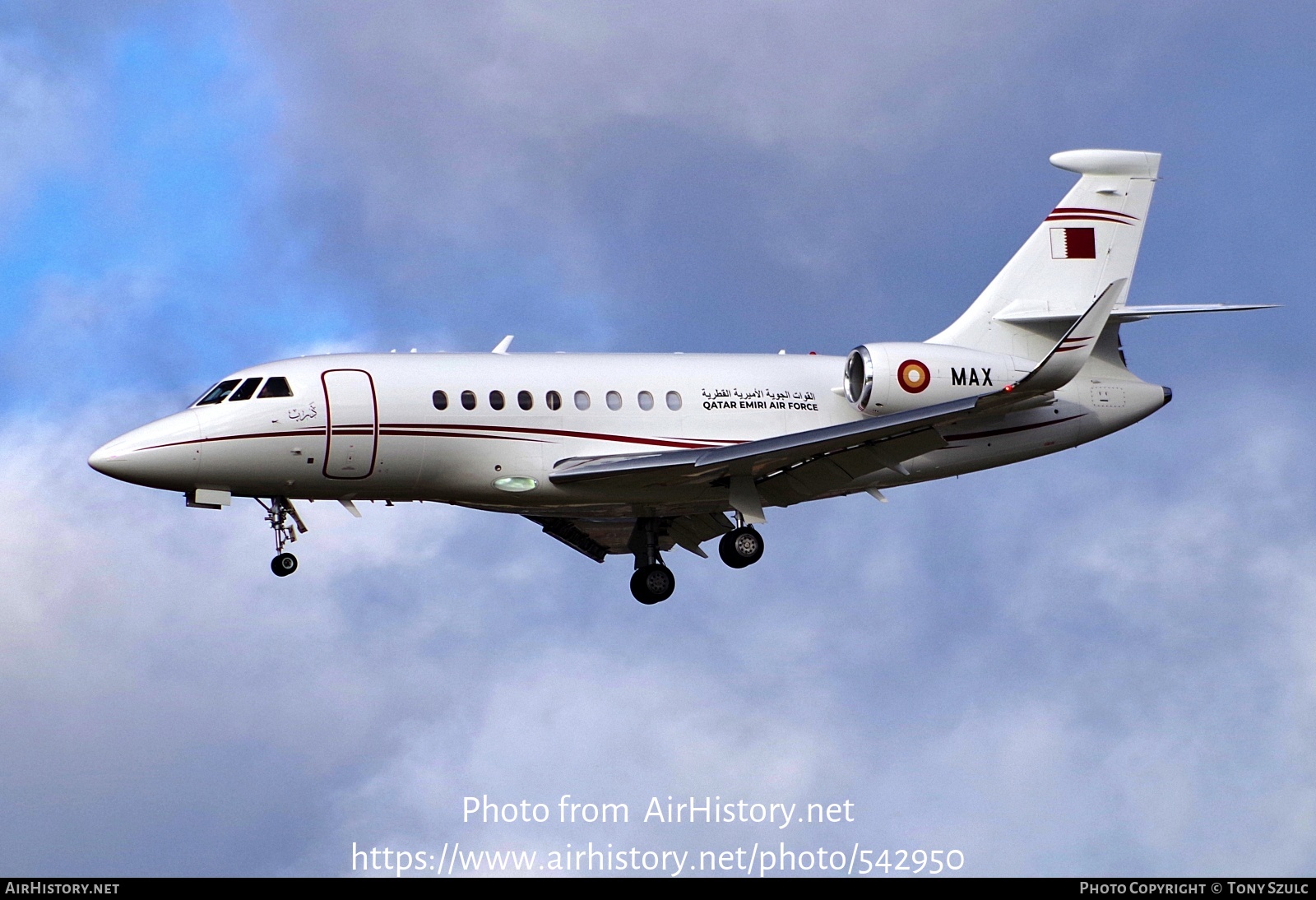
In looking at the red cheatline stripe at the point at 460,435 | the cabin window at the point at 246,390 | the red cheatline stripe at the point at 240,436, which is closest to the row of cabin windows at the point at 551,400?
the red cheatline stripe at the point at 460,435

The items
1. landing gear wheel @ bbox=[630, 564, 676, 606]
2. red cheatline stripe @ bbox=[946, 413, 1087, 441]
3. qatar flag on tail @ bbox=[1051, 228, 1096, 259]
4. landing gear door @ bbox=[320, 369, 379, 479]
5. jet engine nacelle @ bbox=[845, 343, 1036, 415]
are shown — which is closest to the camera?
landing gear door @ bbox=[320, 369, 379, 479]

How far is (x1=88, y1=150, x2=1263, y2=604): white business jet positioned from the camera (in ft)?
107

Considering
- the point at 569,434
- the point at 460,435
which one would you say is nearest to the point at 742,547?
the point at 569,434

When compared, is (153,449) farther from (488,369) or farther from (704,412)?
(704,412)

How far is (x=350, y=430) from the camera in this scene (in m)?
32.8

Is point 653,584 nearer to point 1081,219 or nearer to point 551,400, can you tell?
point 551,400

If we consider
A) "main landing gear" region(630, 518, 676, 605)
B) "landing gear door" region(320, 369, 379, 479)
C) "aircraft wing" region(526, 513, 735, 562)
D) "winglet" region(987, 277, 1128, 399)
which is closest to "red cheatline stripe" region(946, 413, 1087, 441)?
"winglet" region(987, 277, 1128, 399)

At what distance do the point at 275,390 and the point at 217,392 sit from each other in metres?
0.99

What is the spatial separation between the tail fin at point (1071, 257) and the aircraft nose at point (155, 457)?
1329cm

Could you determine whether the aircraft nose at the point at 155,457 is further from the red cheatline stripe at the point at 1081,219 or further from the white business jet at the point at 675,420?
the red cheatline stripe at the point at 1081,219

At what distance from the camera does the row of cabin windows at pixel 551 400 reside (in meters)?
33.3

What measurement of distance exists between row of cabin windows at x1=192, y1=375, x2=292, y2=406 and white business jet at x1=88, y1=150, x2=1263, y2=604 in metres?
0.03

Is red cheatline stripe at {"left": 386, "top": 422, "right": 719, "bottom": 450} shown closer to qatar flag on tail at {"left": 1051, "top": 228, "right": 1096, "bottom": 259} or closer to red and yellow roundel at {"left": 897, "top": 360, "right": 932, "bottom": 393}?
red and yellow roundel at {"left": 897, "top": 360, "right": 932, "bottom": 393}
